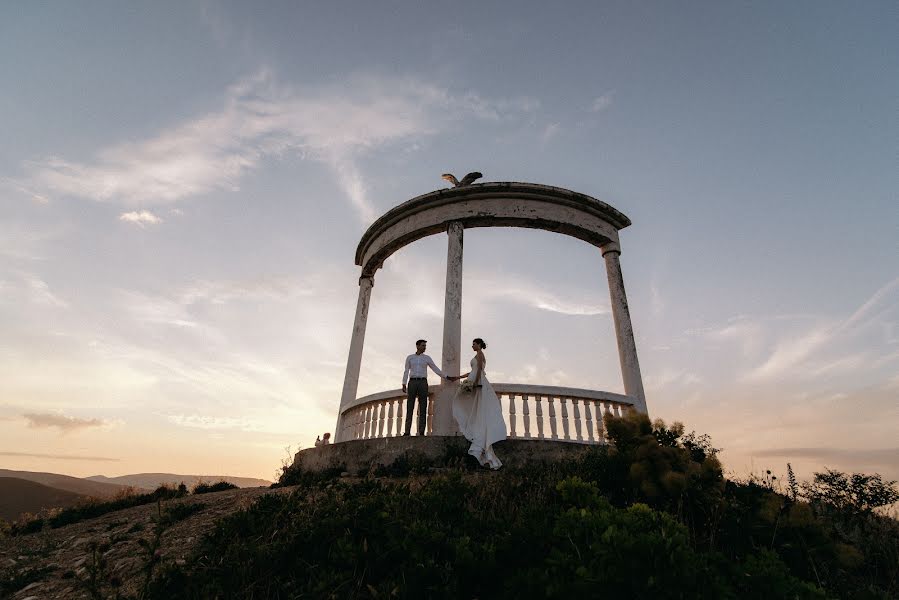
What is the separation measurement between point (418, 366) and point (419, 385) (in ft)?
1.21

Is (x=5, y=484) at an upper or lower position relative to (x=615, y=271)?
lower

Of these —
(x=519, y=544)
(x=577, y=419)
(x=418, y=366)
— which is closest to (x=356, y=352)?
(x=418, y=366)

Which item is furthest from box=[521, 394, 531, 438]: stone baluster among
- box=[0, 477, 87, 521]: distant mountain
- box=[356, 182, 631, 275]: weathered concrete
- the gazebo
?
box=[0, 477, 87, 521]: distant mountain

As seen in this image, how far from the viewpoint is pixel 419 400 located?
8438 millimetres

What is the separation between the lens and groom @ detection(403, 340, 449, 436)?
8398 mm

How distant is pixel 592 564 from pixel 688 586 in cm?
43

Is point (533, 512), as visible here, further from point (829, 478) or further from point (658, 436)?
point (829, 478)

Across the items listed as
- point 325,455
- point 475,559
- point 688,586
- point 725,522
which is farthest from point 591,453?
point 325,455

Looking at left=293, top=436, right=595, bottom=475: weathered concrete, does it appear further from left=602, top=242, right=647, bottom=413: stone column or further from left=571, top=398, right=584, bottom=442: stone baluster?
left=602, top=242, right=647, bottom=413: stone column

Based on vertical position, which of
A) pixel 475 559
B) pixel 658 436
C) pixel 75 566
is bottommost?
pixel 75 566

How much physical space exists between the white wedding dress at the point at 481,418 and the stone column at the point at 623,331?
338 cm

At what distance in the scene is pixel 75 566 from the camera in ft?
15.5

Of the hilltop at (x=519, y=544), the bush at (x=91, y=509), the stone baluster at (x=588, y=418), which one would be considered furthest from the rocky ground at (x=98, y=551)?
the stone baluster at (x=588, y=418)

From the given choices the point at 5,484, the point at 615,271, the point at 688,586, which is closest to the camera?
the point at 688,586
